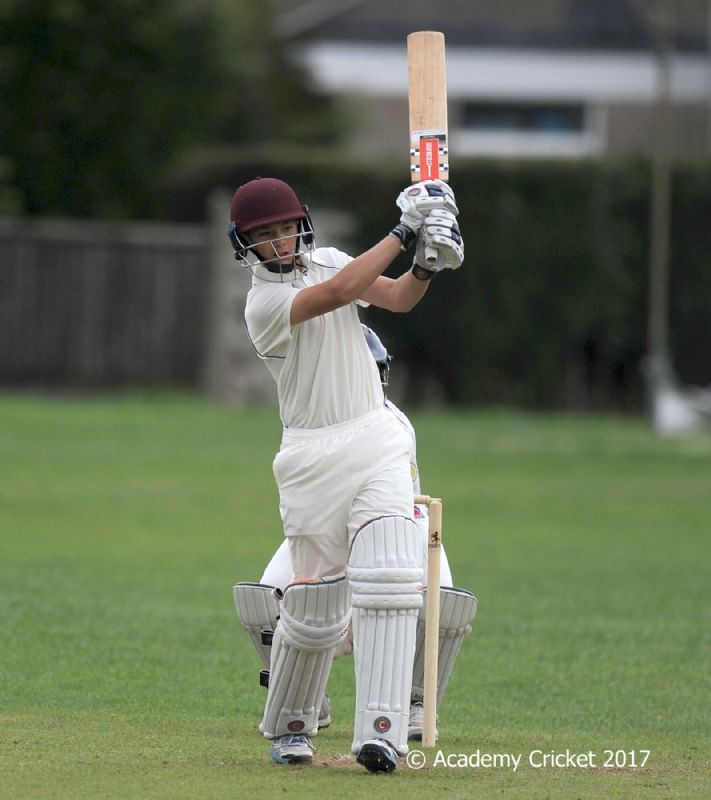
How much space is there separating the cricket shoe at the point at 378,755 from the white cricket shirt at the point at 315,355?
1.03m

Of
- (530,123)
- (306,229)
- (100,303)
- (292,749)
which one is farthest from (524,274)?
→ (530,123)

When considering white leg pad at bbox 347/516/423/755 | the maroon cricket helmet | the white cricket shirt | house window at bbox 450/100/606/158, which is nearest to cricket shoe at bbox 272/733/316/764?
white leg pad at bbox 347/516/423/755

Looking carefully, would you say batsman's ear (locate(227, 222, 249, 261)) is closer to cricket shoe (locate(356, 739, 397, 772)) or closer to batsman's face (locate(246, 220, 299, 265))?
batsman's face (locate(246, 220, 299, 265))

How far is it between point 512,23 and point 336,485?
34174 millimetres

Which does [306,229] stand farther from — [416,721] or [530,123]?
[530,123]

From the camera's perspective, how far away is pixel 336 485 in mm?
5434

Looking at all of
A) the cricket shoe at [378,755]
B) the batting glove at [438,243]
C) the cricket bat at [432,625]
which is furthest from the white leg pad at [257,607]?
the batting glove at [438,243]

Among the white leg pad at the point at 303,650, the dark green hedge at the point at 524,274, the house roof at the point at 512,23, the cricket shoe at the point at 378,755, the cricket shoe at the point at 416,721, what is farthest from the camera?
the house roof at the point at 512,23

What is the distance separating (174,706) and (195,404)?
1355 cm

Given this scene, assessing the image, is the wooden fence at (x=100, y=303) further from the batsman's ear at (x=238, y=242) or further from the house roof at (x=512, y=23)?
the house roof at (x=512, y=23)

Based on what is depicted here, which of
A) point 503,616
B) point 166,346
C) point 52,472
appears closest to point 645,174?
point 166,346

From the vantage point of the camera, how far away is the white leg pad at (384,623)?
5250mm

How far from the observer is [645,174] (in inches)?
851

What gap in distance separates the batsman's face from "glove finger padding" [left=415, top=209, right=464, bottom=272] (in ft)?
1.35
